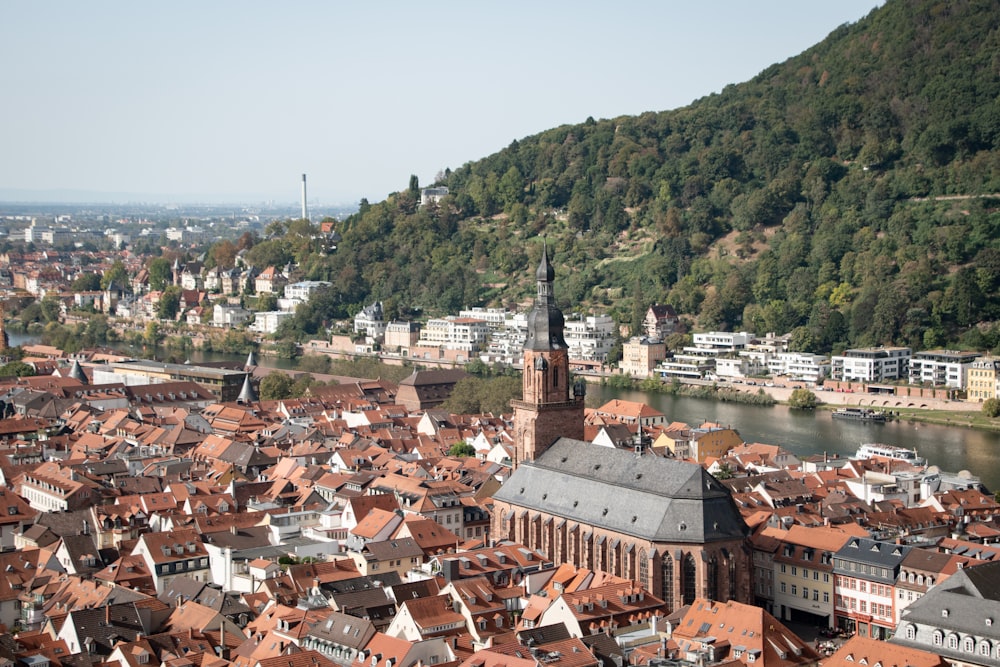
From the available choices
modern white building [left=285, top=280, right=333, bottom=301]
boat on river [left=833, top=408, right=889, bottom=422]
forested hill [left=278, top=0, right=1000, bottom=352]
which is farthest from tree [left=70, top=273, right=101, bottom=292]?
boat on river [left=833, top=408, right=889, bottom=422]

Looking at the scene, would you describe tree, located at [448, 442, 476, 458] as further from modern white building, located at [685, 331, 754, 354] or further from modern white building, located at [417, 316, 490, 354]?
modern white building, located at [417, 316, 490, 354]

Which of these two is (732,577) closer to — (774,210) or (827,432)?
(827,432)

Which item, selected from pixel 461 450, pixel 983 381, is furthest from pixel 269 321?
pixel 461 450

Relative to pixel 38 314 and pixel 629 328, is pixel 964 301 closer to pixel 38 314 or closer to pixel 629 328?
pixel 629 328

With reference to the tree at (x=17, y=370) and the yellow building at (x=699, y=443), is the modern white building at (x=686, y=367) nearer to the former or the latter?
the yellow building at (x=699, y=443)

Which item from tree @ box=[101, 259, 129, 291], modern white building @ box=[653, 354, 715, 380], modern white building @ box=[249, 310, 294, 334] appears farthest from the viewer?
tree @ box=[101, 259, 129, 291]

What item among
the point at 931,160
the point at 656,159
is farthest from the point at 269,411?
the point at 656,159

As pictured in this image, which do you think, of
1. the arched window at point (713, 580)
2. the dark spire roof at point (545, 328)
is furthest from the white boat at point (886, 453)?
the arched window at point (713, 580)
